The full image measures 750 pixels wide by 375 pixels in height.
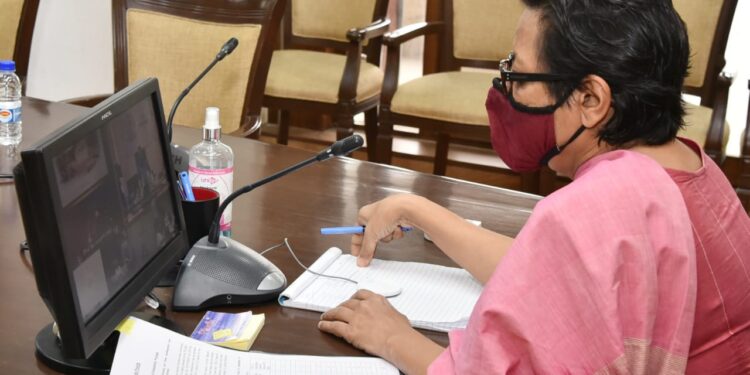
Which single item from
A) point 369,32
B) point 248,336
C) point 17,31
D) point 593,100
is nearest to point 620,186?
point 593,100

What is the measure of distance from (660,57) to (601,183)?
218 millimetres

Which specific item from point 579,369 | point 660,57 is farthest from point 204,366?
point 660,57

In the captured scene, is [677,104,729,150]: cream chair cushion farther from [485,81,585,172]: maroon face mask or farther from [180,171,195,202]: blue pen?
[180,171,195,202]: blue pen

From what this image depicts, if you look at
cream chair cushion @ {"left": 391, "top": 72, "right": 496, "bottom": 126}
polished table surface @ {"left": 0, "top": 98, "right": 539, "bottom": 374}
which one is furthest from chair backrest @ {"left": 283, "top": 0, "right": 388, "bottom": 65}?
polished table surface @ {"left": 0, "top": 98, "right": 539, "bottom": 374}

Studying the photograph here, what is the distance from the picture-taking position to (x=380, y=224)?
1550mm

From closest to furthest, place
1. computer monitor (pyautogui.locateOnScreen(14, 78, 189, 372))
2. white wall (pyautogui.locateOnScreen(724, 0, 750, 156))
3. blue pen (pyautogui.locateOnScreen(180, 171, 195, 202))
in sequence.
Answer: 1. computer monitor (pyautogui.locateOnScreen(14, 78, 189, 372))
2. blue pen (pyautogui.locateOnScreen(180, 171, 195, 202))
3. white wall (pyautogui.locateOnScreen(724, 0, 750, 156))

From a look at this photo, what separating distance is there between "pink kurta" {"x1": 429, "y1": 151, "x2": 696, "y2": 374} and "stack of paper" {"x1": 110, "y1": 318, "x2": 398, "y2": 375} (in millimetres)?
190

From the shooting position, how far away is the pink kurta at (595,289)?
103cm

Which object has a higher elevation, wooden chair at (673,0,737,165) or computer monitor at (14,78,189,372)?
computer monitor at (14,78,189,372)

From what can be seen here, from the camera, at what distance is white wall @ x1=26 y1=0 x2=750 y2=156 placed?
3.77 metres

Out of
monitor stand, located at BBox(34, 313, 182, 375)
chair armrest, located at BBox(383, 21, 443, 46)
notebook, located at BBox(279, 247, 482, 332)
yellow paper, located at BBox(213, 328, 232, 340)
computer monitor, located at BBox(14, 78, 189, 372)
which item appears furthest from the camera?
chair armrest, located at BBox(383, 21, 443, 46)

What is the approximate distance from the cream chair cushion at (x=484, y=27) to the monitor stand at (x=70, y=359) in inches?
107

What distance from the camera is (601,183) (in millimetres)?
1084

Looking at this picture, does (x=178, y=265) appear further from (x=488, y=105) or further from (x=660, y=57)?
(x=660, y=57)
